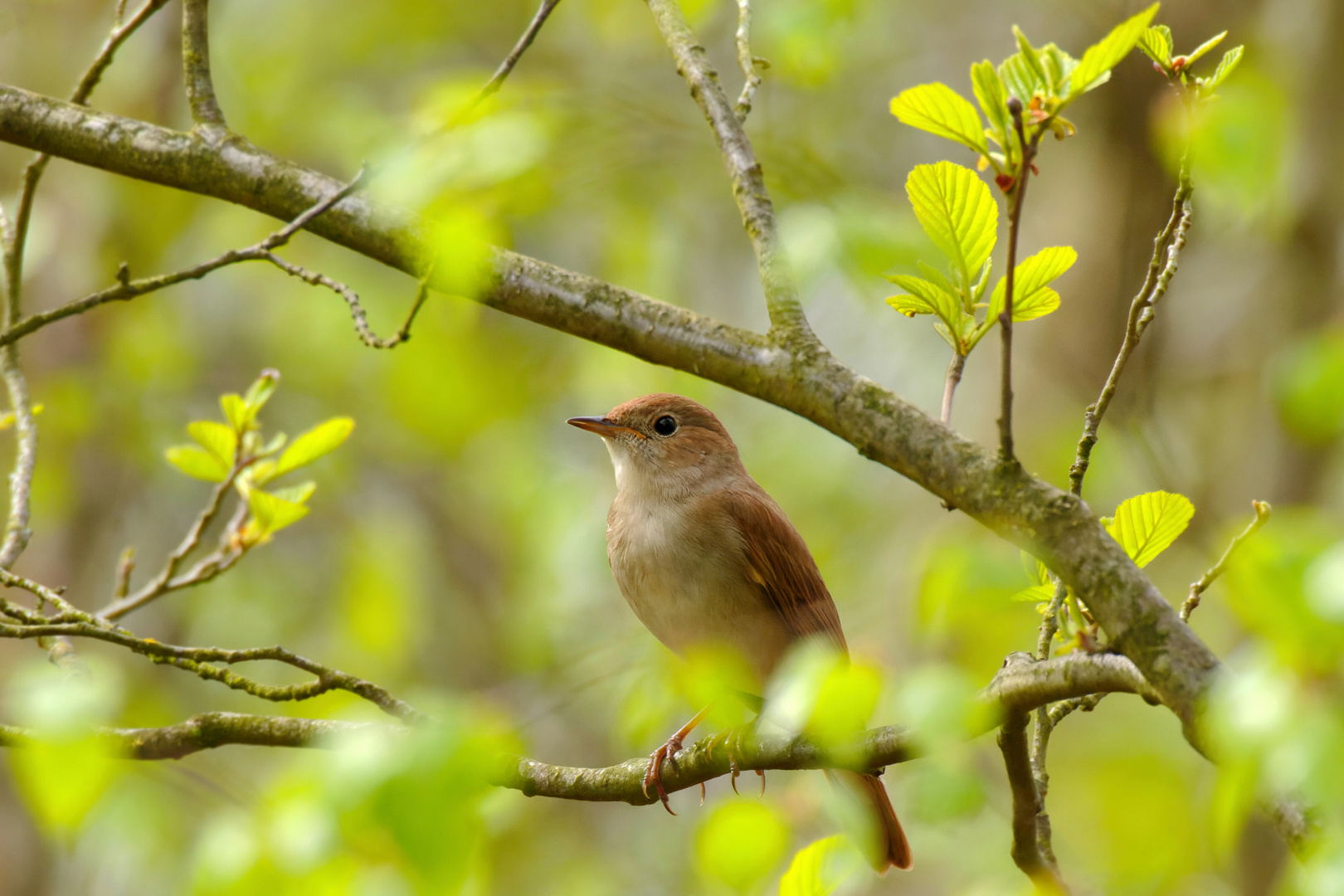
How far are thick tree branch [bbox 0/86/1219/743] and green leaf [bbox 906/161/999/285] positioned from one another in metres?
0.30

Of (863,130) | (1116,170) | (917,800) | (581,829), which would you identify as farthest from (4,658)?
(863,130)

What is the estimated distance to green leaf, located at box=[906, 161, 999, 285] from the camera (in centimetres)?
181

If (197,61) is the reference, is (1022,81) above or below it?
below

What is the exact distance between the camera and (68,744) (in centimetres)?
145

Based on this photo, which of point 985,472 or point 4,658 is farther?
point 4,658

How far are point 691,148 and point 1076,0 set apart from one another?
2.28 meters

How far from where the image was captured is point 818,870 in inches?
86.4

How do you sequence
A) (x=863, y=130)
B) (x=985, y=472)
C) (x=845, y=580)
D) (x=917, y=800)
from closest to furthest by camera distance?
(x=985, y=472)
(x=917, y=800)
(x=845, y=580)
(x=863, y=130)

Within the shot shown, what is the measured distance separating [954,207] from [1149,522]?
0.62 meters

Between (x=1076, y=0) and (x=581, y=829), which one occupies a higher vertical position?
(x=1076, y=0)

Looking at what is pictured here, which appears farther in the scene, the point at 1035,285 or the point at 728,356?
the point at 728,356

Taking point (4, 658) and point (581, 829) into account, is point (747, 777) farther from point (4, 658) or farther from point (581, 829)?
point (4, 658)

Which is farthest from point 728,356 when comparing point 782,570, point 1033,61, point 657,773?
point 782,570

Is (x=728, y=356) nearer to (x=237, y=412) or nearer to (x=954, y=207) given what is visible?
(x=954, y=207)
